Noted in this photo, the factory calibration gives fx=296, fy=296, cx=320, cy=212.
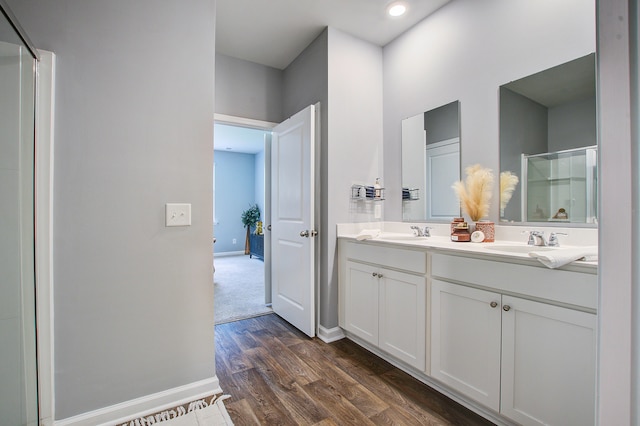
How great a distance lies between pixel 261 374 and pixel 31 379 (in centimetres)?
115

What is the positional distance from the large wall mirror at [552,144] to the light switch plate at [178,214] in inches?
76.0

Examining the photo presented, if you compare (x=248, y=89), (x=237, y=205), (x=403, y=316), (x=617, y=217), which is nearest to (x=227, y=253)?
(x=237, y=205)

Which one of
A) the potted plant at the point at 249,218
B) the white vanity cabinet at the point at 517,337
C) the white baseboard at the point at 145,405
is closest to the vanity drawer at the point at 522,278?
the white vanity cabinet at the point at 517,337

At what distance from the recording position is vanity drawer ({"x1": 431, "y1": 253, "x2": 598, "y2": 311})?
1.15 meters

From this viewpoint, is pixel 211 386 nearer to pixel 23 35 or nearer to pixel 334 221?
pixel 334 221

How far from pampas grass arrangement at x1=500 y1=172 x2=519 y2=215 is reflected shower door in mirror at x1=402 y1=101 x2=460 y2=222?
1.02 ft

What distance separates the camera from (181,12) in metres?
1.66

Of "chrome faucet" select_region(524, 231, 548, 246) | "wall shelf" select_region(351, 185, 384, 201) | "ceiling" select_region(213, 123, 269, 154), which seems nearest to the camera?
"chrome faucet" select_region(524, 231, 548, 246)

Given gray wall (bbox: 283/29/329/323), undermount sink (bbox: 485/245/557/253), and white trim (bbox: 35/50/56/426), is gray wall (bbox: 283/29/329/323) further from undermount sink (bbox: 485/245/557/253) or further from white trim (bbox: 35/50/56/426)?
white trim (bbox: 35/50/56/426)

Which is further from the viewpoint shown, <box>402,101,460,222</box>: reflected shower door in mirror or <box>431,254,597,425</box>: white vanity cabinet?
<box>402,101,460,222</box>: reflected shower door in mirror

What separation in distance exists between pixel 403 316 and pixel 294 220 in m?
1.25

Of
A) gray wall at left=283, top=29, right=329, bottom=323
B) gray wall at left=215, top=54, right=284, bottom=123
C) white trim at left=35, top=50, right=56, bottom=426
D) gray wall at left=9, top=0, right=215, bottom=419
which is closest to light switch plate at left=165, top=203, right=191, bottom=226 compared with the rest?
gray wall at left=9, top=0, right=215, bottom=419

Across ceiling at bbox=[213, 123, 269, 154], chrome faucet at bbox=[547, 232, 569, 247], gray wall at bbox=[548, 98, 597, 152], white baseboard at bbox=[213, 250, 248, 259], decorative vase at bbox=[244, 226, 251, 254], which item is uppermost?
ceiling at bbox=[213, 123, 269, 154]

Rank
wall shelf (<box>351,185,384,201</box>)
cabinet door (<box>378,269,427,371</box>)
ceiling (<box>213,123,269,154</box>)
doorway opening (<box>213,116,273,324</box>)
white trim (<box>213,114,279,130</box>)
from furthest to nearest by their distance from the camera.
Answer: ceiling (<box>213,123,269,154</box>)
doorway opening (<box>213,116,273,324</box>)
white trim (<box>213,114,279,130</box>)
wall shelf (<box>351,185,384,201</box>)
cabinet door (<box>378,269,427,371</box>)
